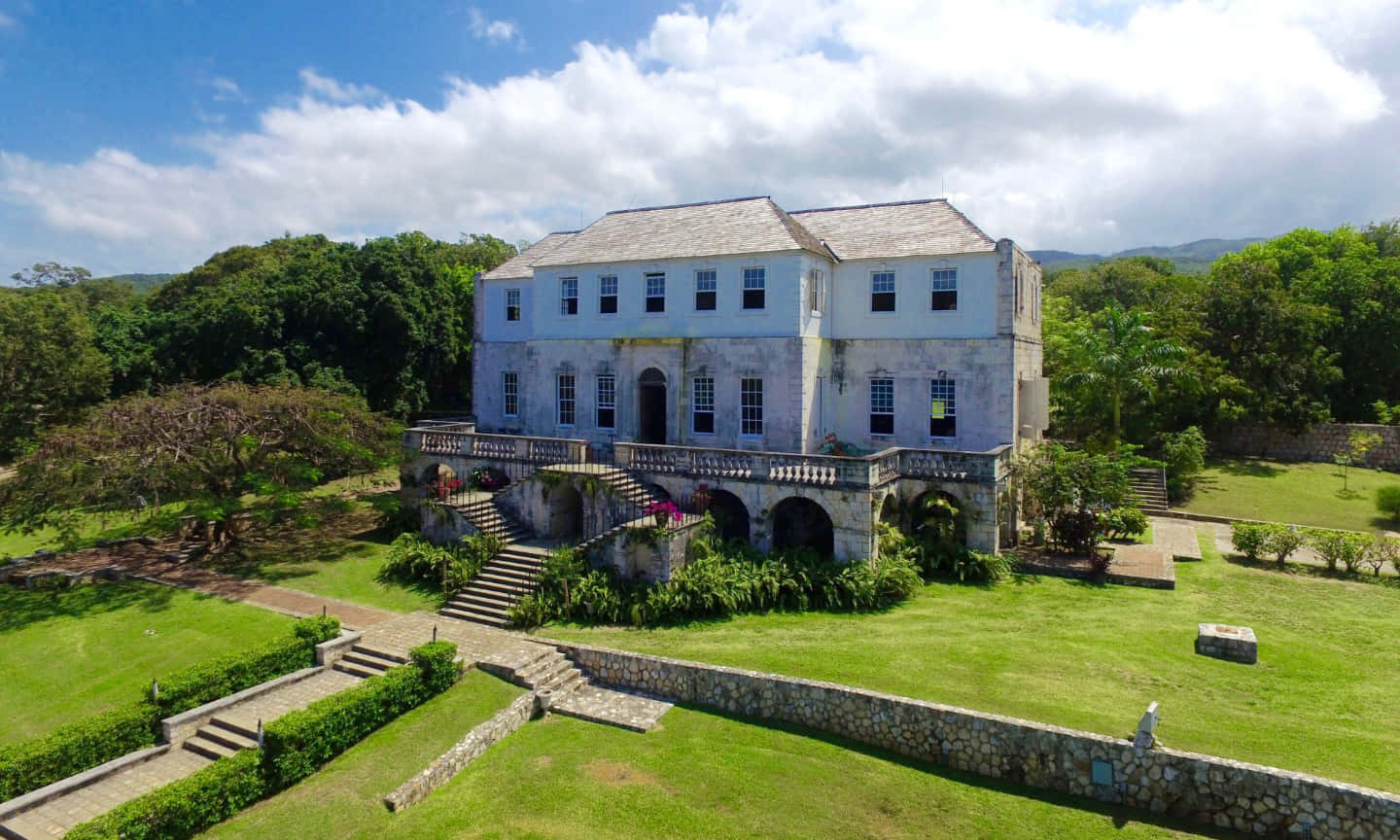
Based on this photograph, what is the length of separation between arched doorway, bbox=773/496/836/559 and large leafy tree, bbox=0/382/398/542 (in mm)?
15191

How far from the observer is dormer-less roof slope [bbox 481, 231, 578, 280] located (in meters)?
34.7

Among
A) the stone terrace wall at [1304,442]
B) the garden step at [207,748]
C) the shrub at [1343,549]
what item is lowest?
the garden step at [207,748]

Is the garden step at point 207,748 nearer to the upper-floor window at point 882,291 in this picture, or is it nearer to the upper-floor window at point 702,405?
the upper-floor window at point 702,405

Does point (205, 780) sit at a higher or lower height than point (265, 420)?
lower

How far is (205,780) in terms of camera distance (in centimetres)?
1373

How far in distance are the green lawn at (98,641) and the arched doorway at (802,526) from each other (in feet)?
48.9

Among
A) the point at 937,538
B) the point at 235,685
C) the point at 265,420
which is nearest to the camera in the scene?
the point at 235,685

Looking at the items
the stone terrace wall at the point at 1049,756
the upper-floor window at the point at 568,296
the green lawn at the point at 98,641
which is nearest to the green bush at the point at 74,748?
the green lawn at the point at 98,641

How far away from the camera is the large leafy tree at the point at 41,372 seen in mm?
40656

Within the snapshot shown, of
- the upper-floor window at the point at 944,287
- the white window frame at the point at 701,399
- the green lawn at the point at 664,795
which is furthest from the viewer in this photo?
the white window frame at the point at 701,399

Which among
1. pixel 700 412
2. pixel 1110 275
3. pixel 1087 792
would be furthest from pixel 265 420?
pixel 1110 275

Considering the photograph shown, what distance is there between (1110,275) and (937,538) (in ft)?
199

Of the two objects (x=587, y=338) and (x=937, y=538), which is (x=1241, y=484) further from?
(x=587, y=338)

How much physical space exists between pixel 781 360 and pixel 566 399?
9.65 metres
